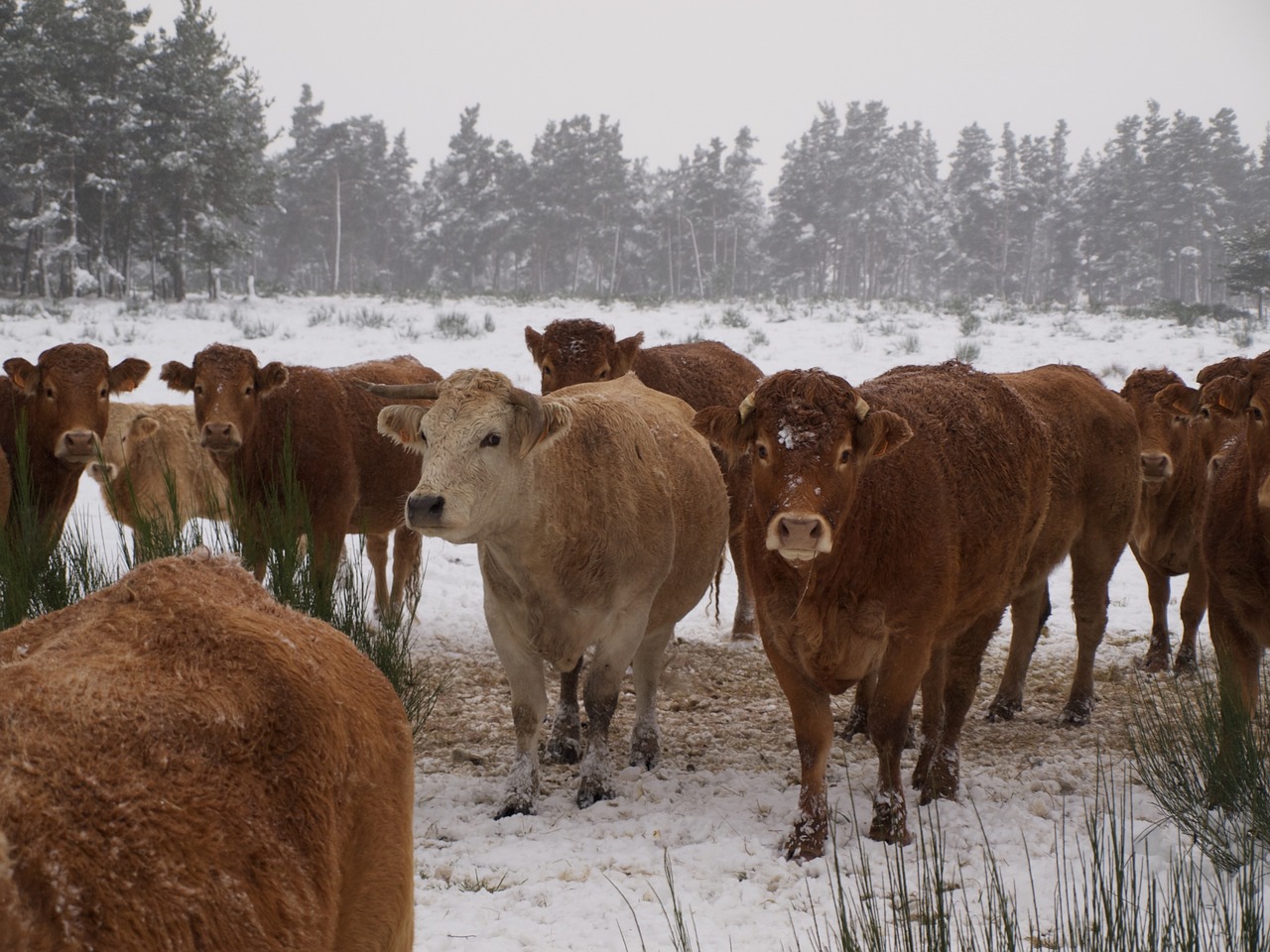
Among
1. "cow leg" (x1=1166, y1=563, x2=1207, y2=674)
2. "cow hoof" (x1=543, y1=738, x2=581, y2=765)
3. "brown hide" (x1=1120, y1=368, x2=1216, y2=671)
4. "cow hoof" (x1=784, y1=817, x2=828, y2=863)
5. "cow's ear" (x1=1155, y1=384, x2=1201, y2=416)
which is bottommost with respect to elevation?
"cow hoof" (x1=543, y1=738, x2=581, y2=765)

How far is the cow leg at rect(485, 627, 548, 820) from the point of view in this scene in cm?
518

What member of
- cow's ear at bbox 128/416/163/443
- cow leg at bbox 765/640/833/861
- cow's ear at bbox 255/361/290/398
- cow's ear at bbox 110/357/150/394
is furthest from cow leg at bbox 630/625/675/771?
cow's ear at bbox 128/416/163/443

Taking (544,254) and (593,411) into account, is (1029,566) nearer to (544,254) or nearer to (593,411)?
(593,411)

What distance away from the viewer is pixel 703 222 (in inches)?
2623

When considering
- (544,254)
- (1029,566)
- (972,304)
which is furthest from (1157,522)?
(544,254)

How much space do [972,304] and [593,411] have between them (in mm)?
30709

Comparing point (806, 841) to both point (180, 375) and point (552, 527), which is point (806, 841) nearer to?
point (552, 527)

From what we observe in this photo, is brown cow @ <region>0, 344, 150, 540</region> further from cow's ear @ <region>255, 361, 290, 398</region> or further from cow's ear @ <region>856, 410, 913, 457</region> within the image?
cow's ear @ <region>856, 410, 913, 457</region>

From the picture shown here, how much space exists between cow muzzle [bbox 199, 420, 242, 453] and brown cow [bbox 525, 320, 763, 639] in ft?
8.29

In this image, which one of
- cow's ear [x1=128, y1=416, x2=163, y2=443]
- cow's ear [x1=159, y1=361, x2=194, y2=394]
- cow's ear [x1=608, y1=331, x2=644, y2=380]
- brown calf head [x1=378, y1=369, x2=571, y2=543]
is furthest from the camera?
cow's ear [x1=128, y1=416, x2=163, y2=443]

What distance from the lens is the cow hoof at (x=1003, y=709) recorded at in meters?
6.73

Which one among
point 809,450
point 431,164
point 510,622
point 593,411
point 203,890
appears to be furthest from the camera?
point 431,164

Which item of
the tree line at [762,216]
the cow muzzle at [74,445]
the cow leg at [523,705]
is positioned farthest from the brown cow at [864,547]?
the tree line at [762,216]

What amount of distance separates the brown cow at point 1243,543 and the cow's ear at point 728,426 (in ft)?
7.56
